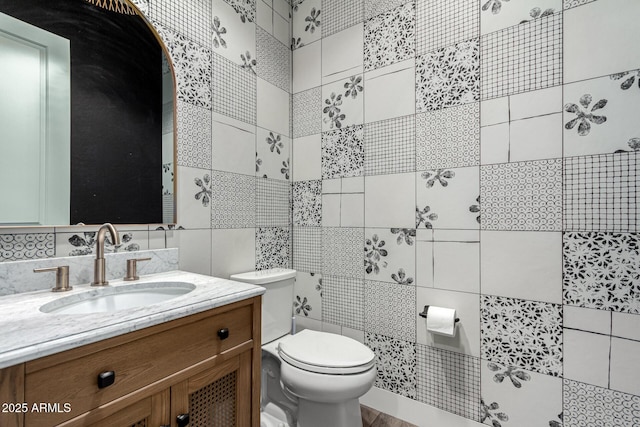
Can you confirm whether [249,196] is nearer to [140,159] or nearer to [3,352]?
[140,159]

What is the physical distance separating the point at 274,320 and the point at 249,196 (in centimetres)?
72

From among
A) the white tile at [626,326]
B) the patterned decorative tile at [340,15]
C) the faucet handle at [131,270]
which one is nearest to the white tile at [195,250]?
the faucet handle at [131,270]

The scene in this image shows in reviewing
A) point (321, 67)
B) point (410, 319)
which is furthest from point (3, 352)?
point (321, 67)

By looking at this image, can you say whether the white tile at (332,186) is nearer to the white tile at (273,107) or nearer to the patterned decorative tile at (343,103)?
the patterned decorative tile at (343,103)

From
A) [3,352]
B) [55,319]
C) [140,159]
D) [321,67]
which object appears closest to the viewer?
[3,352]

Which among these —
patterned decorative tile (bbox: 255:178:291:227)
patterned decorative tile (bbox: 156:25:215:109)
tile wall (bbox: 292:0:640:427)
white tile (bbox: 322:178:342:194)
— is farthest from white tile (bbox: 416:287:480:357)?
patterned decorative tile (bbox: 156:25:215:109)

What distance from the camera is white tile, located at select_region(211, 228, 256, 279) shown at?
1607 millimetres

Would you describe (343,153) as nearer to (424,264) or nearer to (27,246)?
(424,264)

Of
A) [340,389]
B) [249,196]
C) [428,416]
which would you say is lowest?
[428,416]

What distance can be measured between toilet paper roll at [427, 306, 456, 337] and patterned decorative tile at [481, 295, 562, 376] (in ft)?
0.50

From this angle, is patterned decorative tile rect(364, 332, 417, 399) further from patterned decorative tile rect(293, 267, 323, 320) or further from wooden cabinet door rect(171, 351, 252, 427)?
wooden cabinet door rect(171, 351, 252, 427)

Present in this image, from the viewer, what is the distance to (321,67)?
198 cm

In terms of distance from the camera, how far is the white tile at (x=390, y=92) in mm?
1647

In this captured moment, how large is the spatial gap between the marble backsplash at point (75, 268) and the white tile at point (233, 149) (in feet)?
1.73
